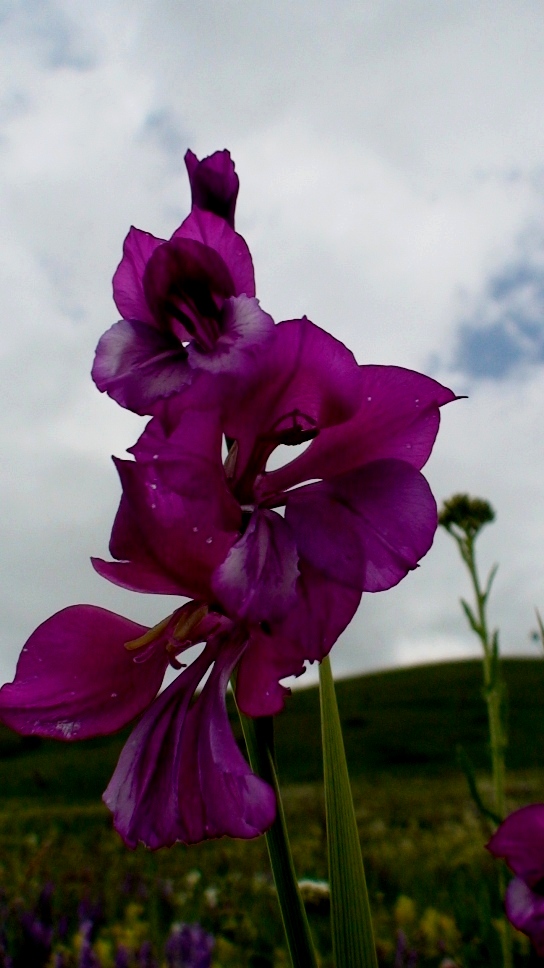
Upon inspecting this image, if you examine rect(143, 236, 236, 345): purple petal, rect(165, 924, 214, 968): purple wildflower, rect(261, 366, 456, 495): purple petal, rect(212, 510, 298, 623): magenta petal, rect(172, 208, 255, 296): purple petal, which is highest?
rect(172, 208, 255, 296): purple petal

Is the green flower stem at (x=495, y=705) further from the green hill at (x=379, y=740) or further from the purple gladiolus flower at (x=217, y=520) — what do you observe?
the green hill at (x=379, y=740)

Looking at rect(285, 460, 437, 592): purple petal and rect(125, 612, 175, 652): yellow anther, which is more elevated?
rect(285, 460, 437, 592): purple petal

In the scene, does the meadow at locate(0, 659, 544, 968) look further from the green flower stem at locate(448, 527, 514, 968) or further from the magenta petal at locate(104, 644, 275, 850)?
the magenta petal at locate(104, 644, 275, 850)

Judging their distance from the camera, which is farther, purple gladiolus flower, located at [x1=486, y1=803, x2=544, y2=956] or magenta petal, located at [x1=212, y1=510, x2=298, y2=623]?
purple gladiolus flower, located at [x1=486, y1=803, x2=544, y2=956]

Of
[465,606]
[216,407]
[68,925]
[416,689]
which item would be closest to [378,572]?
[216,407]

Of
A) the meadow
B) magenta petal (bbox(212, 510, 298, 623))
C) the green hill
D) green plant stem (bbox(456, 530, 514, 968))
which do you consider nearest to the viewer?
magenta petal (bbox(212, 510, 298, 623))

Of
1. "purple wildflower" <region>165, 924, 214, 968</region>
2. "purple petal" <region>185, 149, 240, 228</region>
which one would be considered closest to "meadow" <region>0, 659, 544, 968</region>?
"purple wildflower" <region>165, 924, 214, 968</region>

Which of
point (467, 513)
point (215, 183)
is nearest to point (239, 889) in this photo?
point (467, 513)
